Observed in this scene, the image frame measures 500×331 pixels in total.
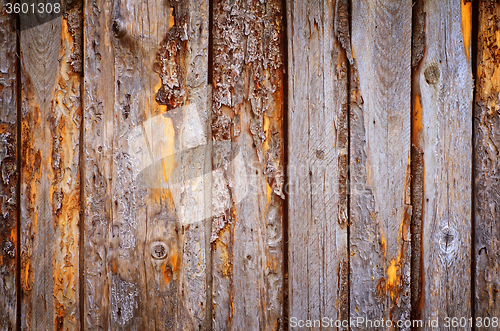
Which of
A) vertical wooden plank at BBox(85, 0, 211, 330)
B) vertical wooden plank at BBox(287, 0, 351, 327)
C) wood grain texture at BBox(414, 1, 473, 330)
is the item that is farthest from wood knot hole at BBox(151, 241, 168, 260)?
wood grain texture at BBox(414, 1, 473, 330)

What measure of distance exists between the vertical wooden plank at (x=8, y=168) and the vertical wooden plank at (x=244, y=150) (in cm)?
85

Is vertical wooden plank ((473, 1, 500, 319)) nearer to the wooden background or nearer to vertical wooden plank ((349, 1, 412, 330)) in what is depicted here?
the wooden background

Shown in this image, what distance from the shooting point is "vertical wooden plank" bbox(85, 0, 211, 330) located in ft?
3.92

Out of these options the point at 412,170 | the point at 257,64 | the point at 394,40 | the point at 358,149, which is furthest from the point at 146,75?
the point at 412,170

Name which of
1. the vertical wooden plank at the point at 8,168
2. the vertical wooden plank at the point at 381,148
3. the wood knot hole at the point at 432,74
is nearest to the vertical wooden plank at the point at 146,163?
the vertical wooden plank at the point at 8,168

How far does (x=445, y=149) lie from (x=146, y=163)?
4.12ft

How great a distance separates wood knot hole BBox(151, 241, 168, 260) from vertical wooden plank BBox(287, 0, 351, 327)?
1.73 feet

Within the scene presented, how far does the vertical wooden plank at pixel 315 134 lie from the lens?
3.93 feet

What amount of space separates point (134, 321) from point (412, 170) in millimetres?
1337

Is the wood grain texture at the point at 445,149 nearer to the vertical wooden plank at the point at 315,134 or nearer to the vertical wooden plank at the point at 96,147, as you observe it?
the vertical wooden plank at the point at 315,134

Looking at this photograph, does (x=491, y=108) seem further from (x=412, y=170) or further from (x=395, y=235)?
(x=395, y=235)

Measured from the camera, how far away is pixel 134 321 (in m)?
1.21

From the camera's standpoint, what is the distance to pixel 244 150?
47.2 inches

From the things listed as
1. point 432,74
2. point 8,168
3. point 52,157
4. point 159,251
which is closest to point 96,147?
point 52,157
